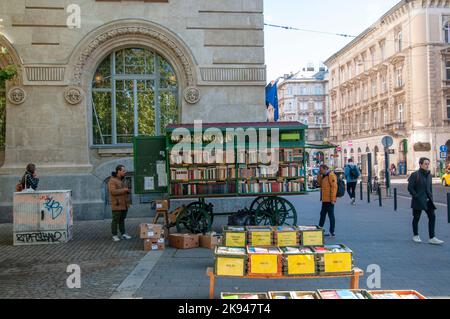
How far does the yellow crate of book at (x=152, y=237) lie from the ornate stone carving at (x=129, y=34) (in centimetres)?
615

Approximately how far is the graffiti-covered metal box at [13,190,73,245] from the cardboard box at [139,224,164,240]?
7.29ft

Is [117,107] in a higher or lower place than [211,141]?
higher

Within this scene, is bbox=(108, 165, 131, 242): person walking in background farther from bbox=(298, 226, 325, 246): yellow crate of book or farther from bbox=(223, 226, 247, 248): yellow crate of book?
bbox=(298, 226, 325, 246): yellow crate of book

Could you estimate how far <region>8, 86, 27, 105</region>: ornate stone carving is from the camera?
14375 millimetres

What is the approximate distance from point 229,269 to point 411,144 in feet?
160

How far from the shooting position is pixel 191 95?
14945mm

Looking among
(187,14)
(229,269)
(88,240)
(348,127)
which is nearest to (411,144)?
(348,127)

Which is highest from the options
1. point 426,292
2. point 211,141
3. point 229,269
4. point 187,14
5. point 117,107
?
point 187,14

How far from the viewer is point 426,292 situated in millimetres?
6492

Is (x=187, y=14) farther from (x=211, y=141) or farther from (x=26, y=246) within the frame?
(x=26, y=246)

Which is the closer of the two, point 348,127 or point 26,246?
point 26,246

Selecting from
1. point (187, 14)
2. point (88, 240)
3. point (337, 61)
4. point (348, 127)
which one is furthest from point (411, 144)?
point (88, 240)
